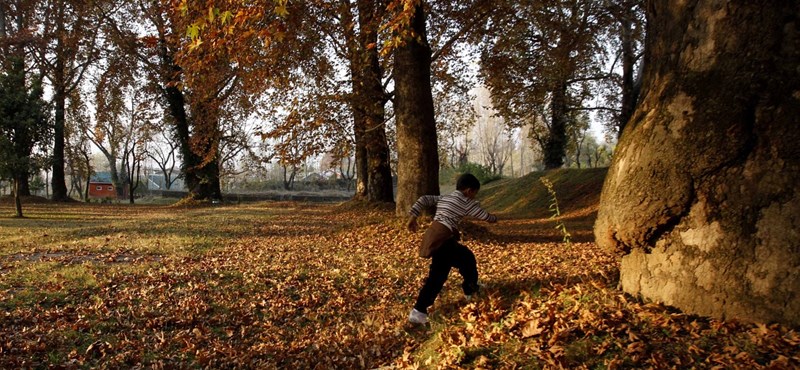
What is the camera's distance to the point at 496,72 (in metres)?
16.2

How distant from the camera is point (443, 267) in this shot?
4.98m

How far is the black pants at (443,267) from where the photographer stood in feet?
16.3

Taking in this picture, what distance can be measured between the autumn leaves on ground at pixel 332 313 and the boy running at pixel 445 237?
0.36 meters

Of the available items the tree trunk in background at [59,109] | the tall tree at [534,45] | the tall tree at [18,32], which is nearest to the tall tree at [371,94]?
the tall tree at [534,45]

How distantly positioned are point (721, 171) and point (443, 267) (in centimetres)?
258

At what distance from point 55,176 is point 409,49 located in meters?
29.8

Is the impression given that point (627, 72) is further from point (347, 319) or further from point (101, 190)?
point (101, 190)

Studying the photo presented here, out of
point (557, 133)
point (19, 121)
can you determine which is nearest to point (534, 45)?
point (557, 133)

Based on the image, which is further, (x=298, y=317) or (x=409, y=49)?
(x=409, y=49)

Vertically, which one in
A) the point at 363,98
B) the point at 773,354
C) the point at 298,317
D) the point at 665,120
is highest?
the point at 363,98

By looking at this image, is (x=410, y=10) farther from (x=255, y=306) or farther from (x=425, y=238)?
(x=255, y=306)

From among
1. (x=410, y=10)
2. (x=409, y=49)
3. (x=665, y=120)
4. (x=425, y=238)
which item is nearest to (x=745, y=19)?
(x=665, y=120)

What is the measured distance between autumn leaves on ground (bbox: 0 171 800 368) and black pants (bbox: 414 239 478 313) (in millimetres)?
315

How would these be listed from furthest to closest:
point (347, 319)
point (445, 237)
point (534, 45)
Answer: point (534, 45)
point (347, 319)
point (445, 237)
